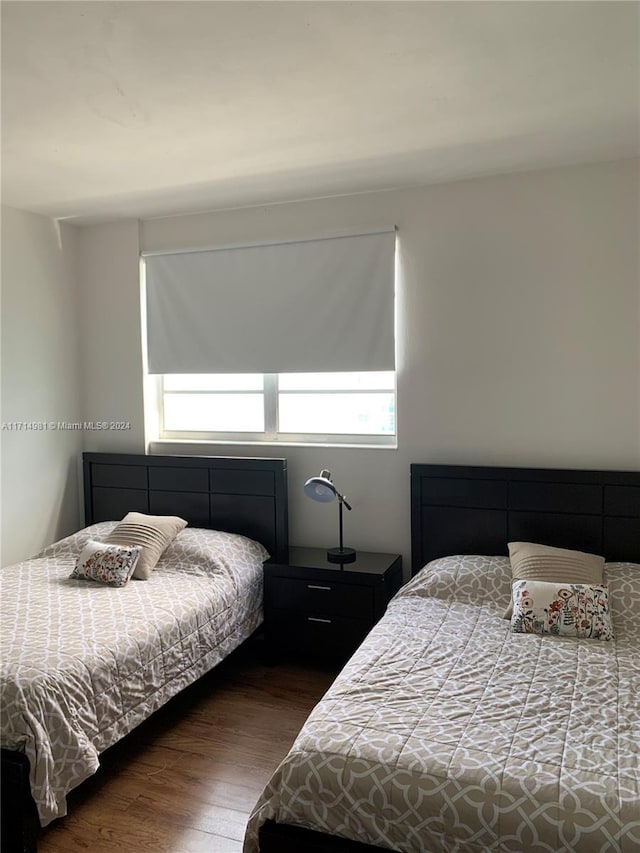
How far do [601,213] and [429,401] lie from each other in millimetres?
1203

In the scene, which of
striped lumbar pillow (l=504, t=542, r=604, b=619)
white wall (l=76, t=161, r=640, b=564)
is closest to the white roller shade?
white wall (l=76, t=161, r=640, b=564)

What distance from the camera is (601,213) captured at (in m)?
3.07

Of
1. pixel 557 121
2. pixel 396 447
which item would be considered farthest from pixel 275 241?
pixel 557 121

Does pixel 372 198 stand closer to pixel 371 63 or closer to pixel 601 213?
pixel 601 213

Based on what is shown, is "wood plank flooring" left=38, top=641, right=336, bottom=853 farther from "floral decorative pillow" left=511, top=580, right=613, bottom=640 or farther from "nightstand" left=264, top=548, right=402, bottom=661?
"floral decorative pillow" left=511, top=580, right=613, bottom=640

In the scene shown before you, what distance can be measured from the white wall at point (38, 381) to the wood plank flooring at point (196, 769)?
1.47 metres

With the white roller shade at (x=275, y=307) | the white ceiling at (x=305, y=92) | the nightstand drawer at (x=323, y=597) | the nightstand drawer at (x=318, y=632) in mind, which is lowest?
the nightstand drawer at (x=318, y=632)

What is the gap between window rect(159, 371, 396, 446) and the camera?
3660 mm

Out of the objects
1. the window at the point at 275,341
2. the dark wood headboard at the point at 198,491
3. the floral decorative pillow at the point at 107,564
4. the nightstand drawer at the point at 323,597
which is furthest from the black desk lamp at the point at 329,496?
the floral decorative pillow at the point at 107,564

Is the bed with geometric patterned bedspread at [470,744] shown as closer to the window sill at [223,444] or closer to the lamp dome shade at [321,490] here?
the lamp dome shade at [321,490]

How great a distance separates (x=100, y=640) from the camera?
2.49 meters

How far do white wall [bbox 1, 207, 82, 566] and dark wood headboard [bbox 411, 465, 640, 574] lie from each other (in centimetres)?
220

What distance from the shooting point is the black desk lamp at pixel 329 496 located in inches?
129

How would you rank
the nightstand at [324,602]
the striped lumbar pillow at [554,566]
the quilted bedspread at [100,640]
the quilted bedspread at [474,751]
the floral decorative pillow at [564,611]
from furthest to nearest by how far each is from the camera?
the nightstand at [324,602] → the striped lumbar pillow at [554,566] → the floral decorative pillow at [564,611] → the quilted bedspread at [100,640] → the quilted bedspread at [474,751]
